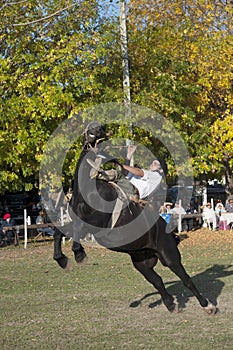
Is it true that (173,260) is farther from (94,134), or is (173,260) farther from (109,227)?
(94,134)

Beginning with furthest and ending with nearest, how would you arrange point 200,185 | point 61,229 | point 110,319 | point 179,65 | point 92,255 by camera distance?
point 200,185, point 179,65, point 92,255, point 110,319, point 61,229

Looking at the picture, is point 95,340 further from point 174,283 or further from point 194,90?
point 194,90

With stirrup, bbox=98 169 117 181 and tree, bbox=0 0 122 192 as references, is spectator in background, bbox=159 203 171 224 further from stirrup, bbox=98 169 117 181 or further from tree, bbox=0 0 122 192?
stirrup, bbox=98 169 117 181

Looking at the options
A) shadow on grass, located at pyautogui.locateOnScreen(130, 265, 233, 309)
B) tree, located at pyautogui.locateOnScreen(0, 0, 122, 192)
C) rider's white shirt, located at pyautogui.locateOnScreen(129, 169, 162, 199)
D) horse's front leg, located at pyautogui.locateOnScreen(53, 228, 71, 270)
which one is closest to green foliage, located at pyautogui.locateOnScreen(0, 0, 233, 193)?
tree, located at pyautogui.locateOnScreen(0, 0, 122, 192)

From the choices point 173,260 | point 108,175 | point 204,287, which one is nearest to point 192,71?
point 204,287

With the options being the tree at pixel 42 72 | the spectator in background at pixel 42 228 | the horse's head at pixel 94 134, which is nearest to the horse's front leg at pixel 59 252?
the horse's head at pixel 94 134

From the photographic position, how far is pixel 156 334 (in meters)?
8.05

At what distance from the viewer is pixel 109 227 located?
822 cm

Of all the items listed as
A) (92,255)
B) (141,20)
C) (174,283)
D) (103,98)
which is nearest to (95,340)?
(174,283)

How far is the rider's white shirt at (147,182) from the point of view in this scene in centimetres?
914

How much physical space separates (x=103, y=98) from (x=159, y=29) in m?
4.51

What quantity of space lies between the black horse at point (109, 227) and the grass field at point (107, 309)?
2.36ft

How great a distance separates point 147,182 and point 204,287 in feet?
11.5

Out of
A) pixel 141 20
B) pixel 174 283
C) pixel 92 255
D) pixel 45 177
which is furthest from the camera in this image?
pixel 141 20
